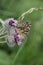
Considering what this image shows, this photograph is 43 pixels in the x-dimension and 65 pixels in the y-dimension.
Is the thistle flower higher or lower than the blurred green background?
lower

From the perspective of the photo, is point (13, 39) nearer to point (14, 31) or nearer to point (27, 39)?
point (14, 31)

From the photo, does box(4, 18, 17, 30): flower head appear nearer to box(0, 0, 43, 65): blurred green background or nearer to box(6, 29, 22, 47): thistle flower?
box(6, 29, 22, 47): thistle flower

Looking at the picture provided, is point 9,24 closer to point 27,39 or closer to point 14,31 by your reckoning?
point 14,31

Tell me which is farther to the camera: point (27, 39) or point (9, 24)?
point (27, 39)

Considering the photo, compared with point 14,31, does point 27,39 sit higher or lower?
higher

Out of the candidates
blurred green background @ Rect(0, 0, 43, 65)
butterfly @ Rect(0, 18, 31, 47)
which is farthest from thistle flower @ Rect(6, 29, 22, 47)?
blurred green background @ Rect(0, 0, 43, 65)

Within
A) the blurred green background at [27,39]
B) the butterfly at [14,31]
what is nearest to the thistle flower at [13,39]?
the butterfly at [14,31]

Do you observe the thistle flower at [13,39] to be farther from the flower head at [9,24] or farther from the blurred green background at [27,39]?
the blurred green background at [27,39]

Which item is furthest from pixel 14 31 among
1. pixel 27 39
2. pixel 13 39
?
pixel 27 39

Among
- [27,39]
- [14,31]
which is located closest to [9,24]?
[14,31]
